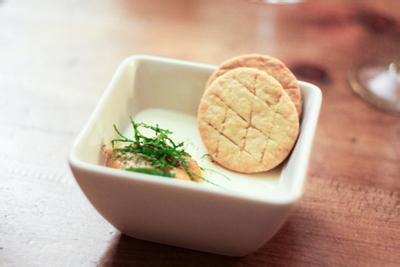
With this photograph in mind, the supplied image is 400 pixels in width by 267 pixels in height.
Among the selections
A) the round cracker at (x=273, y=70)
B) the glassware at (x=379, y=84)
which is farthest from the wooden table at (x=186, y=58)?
the round cracker at (x=273, y=70)

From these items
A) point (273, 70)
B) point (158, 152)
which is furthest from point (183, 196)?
point (273, 70)

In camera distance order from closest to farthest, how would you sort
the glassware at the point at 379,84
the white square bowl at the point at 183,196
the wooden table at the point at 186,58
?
the white square bowl at the point at 183,196
the wooden table at the point at 186,58
the glassware at the point at 379,84

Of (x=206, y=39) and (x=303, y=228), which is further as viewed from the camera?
(x=206, y=39)

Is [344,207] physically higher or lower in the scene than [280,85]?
lower

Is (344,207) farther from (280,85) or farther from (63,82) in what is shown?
(63,82)

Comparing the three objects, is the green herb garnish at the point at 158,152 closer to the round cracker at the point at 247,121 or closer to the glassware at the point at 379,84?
the round cracker at the point at 247,121

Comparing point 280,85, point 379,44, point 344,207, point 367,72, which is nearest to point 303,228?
point 344,207
